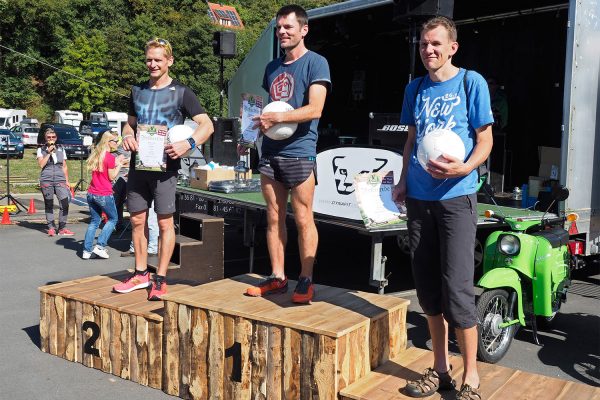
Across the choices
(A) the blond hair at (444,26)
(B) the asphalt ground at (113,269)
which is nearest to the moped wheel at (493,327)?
(B) the asphalt ground at (113,269)

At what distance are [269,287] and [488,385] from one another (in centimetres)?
143

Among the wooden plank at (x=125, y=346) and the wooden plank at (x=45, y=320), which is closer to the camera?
the wooden plank at (x=125, y=346)

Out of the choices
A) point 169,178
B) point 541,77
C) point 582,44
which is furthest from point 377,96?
point 169,178

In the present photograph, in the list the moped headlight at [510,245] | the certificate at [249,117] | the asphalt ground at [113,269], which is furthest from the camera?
the certificate at [249,117]

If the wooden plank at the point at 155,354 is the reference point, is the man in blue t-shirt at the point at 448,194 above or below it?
above

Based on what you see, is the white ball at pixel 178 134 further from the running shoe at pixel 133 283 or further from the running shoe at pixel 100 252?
the running shoe at pixel 100 252

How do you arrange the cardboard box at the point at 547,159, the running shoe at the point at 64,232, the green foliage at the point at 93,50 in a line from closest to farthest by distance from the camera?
the cardboard box at the point at 547,159 < the running shoe at the point at 64,232 < the green foliage at the point at 93,50

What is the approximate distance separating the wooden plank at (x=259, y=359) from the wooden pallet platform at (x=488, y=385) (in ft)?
1.69

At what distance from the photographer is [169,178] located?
4.29 meters

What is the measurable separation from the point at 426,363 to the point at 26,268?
5.68 m

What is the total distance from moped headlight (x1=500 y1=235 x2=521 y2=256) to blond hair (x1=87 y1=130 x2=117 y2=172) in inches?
216

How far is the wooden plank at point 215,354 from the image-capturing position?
3664 millimetres

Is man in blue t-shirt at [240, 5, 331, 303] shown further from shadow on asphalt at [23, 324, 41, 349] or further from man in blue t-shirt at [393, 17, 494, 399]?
shadow on asphalt at [23, 324, 41, 349]

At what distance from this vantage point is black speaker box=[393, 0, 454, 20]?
21.0ft
